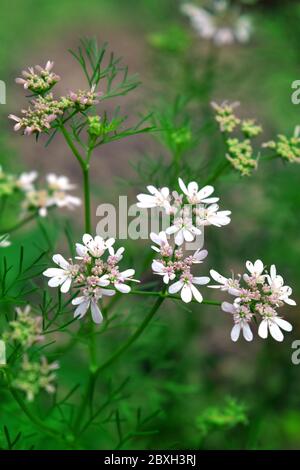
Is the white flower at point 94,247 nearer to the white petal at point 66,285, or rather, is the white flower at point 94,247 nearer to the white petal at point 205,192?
the white petal at point 66,285

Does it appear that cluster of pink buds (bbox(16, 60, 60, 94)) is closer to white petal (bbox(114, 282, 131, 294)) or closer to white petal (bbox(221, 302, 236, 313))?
white petal (bbox(114, 282, 131, 294))

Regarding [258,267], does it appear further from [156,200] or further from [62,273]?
[62,273]

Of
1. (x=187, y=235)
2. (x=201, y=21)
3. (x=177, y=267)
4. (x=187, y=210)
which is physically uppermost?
(x=201, y=21)

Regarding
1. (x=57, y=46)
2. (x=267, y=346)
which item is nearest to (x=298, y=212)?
(x=267, y=346)

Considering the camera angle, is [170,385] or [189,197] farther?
[170,385]

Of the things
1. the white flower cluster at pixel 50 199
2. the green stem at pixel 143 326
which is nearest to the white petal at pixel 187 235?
the green stem at pixel 143 326

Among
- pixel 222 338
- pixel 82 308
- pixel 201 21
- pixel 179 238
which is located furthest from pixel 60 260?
pixel 222 338

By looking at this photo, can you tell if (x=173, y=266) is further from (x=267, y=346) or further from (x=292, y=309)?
(x=292, y=309)
